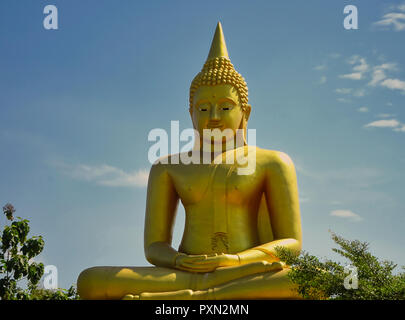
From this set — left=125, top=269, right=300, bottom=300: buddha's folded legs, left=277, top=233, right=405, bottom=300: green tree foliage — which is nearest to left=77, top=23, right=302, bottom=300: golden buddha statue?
left=125, top=269, right=300, bottom=300: buddha's folded legs

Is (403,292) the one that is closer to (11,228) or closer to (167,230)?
(167,230)

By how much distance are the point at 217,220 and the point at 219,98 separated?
1915 millimetres

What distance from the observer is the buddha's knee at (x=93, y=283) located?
6.43 metres

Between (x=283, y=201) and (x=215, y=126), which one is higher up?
(x=215, y=126)

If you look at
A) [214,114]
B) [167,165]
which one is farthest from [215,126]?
[167,165]

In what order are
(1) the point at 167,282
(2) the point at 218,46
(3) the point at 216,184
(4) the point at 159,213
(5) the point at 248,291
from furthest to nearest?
(2) the point at 218,46 → (4) the point at 159,213 → (3) the point at 216,184 → (1) the point at 167,282 → (5) the point at 248,291

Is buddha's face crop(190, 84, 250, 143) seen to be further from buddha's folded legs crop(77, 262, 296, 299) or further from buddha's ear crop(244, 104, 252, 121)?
buddha's folded legs crop(77, 262, 296, 299)

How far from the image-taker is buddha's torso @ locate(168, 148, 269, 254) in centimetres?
732

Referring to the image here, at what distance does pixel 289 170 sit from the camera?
300 inches

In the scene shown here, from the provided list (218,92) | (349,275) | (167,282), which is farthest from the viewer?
(218,92)

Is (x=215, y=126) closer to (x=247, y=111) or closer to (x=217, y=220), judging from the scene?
(x=247, y=111)

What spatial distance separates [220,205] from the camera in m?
7.47

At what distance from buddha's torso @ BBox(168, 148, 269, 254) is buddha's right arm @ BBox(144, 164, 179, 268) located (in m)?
0.20
